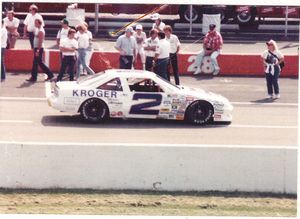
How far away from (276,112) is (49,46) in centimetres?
934

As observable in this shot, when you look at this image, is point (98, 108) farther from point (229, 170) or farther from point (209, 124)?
point (229, 170)

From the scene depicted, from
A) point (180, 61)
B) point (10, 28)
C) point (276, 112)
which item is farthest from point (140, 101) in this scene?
point (10, 28)

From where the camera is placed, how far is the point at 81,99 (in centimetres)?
1511

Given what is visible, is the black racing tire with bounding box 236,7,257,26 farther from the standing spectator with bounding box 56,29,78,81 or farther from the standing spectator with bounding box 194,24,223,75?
the standing spectator with bounding box 56,29,78,81

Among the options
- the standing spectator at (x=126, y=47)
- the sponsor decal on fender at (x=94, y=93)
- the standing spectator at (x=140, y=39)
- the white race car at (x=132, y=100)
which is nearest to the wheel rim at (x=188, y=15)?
the standing spectator at (x=140, y=39)

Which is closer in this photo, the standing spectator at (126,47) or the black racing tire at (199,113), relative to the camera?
the black racing tire at (199,113)

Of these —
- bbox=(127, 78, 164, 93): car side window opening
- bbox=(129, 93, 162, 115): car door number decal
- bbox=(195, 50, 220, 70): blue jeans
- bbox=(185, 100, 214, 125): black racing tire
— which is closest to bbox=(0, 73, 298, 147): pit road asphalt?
bbox=(185, 100, 214, 125): black racing tire

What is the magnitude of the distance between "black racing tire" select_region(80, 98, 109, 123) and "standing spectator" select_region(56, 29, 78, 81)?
363 cm

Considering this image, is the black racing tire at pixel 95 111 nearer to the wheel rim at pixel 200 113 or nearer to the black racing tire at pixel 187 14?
the wheel rim at pixel 200 113

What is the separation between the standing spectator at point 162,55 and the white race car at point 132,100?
2.95 m

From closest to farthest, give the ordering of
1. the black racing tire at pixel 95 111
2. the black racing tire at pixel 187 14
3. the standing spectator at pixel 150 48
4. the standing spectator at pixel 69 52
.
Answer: the black racing tire at pixel 95 111, the standing spectator at pixel 150 48, the standing spectator at pixel 69 52, the black racing tire at pixel 187 14

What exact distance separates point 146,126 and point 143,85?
0.75 metres

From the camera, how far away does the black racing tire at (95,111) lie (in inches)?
599

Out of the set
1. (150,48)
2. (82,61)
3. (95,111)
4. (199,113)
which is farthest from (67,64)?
(199,113)
